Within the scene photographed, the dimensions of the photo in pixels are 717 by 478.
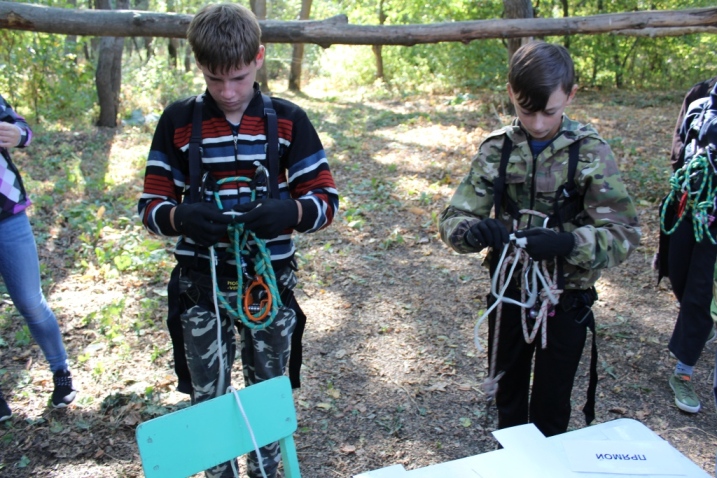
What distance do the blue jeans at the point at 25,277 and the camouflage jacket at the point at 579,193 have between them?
6.27ft

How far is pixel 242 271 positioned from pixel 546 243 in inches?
40.5

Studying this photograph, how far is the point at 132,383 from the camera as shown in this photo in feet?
10.9

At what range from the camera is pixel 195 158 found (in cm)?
199

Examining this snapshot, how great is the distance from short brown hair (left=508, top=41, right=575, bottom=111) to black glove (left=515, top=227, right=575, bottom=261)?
0.42 meters

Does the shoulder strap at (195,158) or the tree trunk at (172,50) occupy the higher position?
the tree trunk at (172,50)

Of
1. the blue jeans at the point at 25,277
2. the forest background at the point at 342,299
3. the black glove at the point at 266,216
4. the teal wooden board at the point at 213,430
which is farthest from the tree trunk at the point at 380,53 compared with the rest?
the teal wooden board at the point at 213,430

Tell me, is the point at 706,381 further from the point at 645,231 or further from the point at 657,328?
the point at 645,231

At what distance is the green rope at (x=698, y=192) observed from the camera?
283 cm

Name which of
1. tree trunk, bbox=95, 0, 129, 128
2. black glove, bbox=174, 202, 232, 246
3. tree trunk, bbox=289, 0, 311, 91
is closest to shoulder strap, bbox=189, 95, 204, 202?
black glove, bbox=174, 202, 232, 246

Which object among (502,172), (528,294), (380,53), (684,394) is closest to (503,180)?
(502,172)

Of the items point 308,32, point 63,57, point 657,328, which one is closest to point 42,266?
point 308,32

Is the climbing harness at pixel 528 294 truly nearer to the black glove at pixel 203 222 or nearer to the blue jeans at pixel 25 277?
the black glove at pixel 203 222

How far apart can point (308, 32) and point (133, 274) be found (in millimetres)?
2396

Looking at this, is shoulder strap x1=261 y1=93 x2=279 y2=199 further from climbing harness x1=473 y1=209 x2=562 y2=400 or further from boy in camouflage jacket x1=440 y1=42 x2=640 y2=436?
climbing harness x1=473 y1=209 x2=562 y2=400
